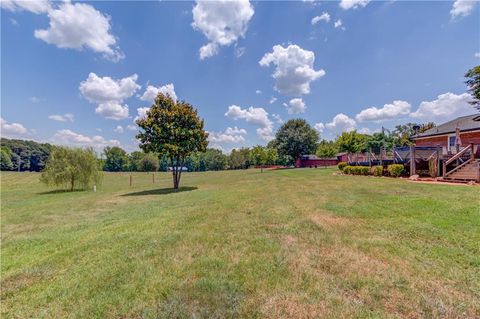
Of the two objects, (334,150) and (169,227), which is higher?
(334,150)

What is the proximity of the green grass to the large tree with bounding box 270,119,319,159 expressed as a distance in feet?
133

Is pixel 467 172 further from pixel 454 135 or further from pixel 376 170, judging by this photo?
pixel 454 135

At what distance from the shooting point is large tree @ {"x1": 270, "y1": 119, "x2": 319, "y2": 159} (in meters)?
46.8

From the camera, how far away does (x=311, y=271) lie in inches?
139

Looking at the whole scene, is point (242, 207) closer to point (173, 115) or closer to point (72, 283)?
point (72, 283)

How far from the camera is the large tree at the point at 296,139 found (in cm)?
4675

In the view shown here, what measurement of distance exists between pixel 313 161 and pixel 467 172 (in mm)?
43460

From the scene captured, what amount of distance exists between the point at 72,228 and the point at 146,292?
5404 mm

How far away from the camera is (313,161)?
55.6 m

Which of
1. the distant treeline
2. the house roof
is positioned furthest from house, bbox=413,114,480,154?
the distant treeline

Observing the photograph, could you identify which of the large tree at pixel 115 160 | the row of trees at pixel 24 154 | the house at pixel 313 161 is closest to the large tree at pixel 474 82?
the house at pixel 313 161

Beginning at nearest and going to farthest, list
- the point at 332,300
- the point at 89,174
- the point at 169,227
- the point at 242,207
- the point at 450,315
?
the point at 450,315 < the point at 332,300 < the point at 169,227 < the point at 242,207 < the point at 89,174

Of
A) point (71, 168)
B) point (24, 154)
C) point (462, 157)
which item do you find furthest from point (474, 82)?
point (24, 154)

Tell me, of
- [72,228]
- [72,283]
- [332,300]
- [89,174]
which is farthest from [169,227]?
[89,174]
